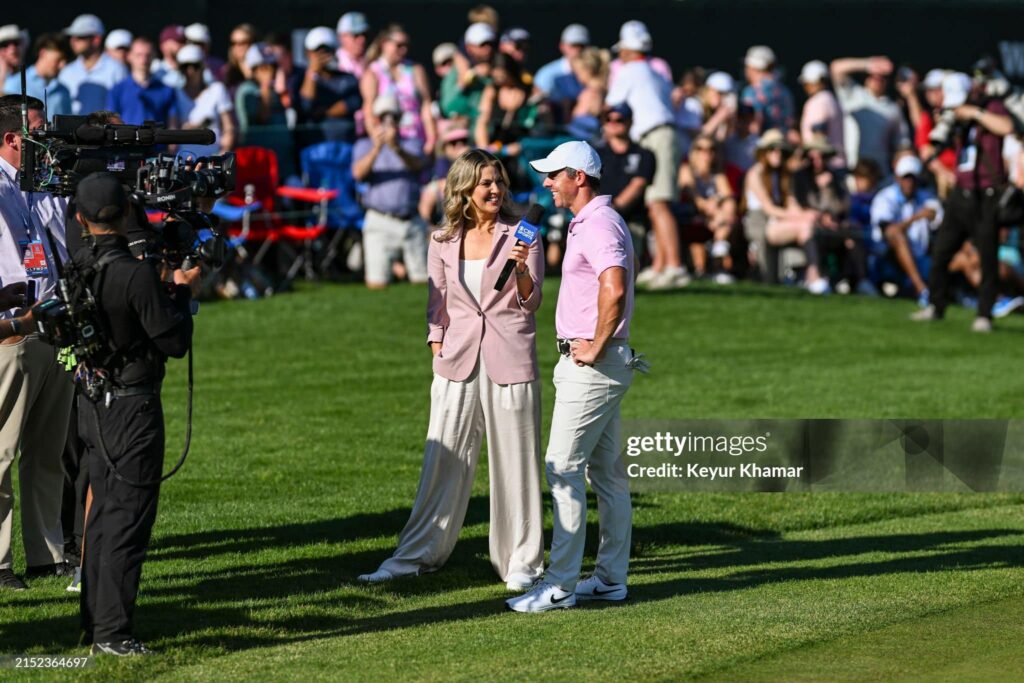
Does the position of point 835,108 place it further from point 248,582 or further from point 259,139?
point 248,582

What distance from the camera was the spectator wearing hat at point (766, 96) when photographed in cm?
2166

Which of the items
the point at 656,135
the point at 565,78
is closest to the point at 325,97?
the point at 565,78

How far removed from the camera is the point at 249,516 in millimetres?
10281

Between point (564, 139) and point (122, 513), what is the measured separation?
1184cm

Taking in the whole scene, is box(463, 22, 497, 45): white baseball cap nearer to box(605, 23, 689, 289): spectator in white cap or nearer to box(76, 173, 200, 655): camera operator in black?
box(605, 23, 689, 289): spectator in white cap

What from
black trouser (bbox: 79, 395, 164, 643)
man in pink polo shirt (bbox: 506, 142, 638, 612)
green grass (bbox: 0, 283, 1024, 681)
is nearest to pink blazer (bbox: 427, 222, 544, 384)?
man in pink polo shirt (bbox: 506, 142, 638, 612)

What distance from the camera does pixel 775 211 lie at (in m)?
19.6

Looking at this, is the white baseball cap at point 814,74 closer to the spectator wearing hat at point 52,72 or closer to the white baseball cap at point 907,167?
the white baseball cap at point 907,167

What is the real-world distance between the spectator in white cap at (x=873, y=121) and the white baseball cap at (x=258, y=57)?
7530mm

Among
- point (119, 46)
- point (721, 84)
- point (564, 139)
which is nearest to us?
point (564, 139)

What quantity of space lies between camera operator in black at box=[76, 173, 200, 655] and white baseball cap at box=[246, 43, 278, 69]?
12.1m

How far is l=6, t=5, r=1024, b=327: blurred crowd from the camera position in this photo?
17328mm

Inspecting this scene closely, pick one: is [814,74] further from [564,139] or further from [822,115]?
[564,139]

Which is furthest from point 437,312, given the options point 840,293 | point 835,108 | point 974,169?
point 835,108
